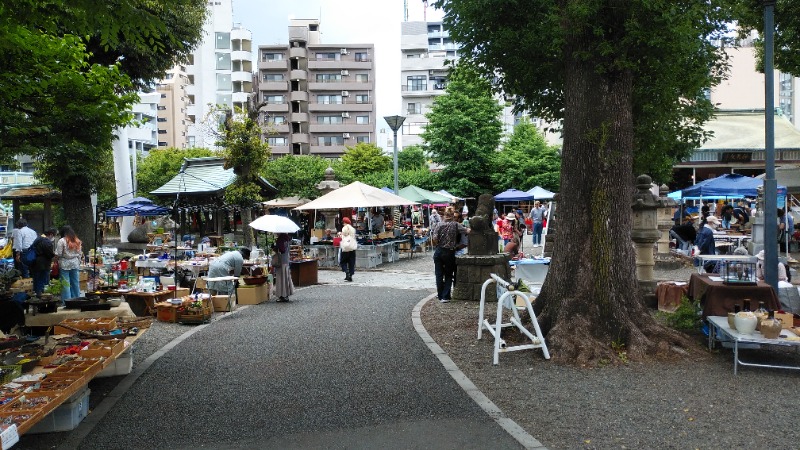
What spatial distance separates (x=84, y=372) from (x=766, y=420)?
238 inches

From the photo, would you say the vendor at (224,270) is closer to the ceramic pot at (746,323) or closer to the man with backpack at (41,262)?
the man with backpack at (41,262)

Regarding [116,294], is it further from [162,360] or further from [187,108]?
[187,108]

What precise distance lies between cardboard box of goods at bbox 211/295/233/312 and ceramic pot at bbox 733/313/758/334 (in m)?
9.09

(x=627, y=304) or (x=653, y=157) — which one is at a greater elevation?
(x=653, y=157)

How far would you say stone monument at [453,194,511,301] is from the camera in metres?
12.9

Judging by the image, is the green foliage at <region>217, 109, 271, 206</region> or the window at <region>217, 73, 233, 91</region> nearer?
the green foliage at <region>217, 109, 271, 206</region>

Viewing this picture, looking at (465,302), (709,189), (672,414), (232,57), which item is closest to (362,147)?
(232,57)

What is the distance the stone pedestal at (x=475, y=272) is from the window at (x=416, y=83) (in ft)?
184

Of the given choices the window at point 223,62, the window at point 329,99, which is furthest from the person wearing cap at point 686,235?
the window at point 223,62

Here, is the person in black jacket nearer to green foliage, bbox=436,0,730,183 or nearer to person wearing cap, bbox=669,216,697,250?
green foliage, bbox=436,0,730,183

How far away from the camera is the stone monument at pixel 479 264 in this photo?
1293cm

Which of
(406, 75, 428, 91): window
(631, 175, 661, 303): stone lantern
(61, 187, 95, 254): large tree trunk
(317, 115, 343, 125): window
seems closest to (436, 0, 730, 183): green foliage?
(631, 175, 661, 303): stone lantern

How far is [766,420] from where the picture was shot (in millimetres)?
5555

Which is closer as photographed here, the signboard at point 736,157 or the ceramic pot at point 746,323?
the ceramic pot at point 746,323
